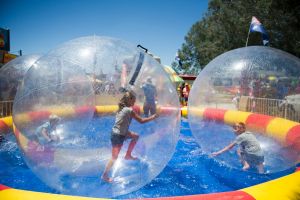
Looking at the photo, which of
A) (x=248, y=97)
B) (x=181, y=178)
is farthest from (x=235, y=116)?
(x=181, y=178)

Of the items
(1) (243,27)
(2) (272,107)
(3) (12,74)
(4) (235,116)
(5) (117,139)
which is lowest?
(5) (117,139)

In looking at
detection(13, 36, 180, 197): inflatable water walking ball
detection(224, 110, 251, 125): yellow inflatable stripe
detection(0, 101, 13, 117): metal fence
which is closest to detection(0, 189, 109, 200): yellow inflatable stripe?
detection(13, 36, 180, 197): inflatable water walking ball

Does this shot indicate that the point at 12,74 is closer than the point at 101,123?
No

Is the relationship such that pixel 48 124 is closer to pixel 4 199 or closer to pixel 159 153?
pixel 4 199

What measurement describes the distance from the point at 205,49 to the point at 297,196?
29509mm

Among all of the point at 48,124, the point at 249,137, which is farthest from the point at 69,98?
the point at 249,137

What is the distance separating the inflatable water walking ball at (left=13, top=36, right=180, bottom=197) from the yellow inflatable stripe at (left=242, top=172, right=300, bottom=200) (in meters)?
1.18

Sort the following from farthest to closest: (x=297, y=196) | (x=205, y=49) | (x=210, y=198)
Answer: (x=205, y=49), (x=297, y=196), (x=210, y=198)

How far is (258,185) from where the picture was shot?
9.64ft

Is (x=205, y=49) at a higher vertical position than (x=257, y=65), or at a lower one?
higher

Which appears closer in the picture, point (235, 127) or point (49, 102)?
point (49, 102)

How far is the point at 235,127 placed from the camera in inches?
179

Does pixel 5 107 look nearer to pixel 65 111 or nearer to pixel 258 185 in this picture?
pixel 65 111

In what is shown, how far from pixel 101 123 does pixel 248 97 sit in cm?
306
